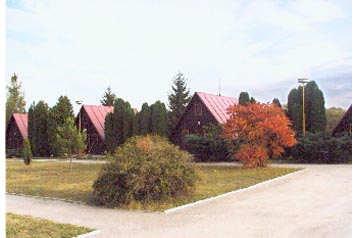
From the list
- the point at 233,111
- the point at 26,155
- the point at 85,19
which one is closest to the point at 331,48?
the point at 85,19

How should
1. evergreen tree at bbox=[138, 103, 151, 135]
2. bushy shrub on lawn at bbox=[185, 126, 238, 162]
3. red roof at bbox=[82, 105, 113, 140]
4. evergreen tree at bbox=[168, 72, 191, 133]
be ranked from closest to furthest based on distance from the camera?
bushy shrub on lawn at bbox=[185, 126, 238, 162]
evergreen tree at bbox=[138, 103, 151, 135]
red roof at bbox=[82, 105, 113, 140]
evergreen tree at bbox=[168, 72, 191, 133]

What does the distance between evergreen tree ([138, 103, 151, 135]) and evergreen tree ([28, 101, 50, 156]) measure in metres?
5.56

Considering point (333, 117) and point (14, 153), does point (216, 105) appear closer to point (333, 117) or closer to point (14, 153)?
point (333, 117)

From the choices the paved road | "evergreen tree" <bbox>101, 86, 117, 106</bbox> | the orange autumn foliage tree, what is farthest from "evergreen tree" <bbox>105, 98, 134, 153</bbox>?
the paved road

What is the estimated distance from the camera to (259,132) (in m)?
12.8

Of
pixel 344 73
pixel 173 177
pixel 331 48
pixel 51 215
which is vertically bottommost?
pixel 51 215

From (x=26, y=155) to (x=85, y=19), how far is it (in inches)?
482

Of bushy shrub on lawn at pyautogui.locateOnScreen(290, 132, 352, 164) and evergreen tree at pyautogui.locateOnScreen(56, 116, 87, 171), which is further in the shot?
bushy shrub on lawn at pyautogui.locateOnScreen(290, 132, 352, 164)

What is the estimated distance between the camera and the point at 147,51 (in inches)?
221

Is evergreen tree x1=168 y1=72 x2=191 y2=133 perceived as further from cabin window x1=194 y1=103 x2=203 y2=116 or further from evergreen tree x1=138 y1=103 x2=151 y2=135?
cabin window x1=194 y1=103 x2=203 y2=116

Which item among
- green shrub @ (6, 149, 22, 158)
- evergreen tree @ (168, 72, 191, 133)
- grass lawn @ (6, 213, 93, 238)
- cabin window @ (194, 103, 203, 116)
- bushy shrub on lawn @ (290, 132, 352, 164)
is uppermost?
evergreen tree @ (168, 72, 191, 133)

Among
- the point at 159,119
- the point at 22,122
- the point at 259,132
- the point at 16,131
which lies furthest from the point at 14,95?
the point at 16,131

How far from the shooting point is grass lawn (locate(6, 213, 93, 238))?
4.62 m

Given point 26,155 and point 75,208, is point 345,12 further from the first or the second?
point 26,155
